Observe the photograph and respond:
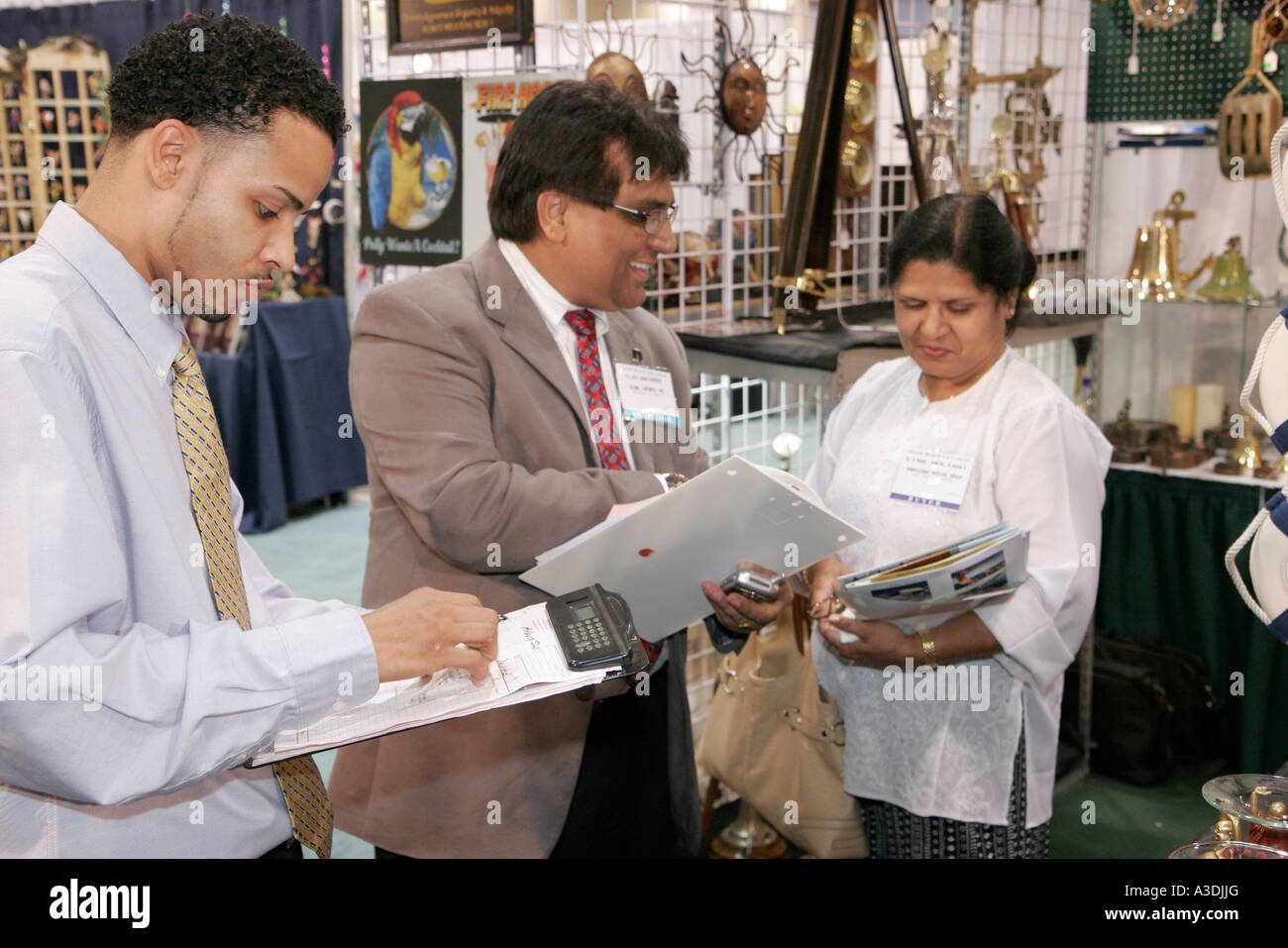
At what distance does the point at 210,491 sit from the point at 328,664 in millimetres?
294

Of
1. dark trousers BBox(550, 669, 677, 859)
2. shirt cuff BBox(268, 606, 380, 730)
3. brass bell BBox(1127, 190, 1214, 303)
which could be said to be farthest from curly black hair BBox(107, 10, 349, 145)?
brass bell BBox(1127, 190, 1214, 303)

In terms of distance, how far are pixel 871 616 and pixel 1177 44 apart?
3.46 meters

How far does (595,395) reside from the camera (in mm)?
2088

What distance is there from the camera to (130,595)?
117 centimetres

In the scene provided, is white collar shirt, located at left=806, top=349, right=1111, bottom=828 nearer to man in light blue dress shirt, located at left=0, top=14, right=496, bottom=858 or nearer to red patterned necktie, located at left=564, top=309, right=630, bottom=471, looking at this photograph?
red patterned necktie, located at left=564, top=309, right=630, bottom=471

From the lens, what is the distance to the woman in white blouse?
204 cm

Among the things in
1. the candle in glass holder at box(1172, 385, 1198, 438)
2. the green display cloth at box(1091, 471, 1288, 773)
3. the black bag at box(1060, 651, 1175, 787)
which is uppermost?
the candle in glass holder at box(1172, 385, 1198, 438)

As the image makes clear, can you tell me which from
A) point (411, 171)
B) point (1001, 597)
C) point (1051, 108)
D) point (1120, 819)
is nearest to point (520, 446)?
point (1001, 597)

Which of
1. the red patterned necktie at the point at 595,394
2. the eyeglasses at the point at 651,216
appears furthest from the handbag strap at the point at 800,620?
the eyeglasses at the point at 651,216

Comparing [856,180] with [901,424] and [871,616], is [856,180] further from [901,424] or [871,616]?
[871,616]

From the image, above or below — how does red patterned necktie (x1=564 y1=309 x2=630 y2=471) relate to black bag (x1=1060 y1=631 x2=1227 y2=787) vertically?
above

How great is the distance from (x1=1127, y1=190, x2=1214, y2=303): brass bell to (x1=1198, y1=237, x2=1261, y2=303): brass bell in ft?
0.39

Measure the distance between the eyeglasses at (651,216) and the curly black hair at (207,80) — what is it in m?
0.83

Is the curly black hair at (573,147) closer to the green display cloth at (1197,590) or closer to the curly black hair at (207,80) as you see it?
the curly black hair at (207,80)
